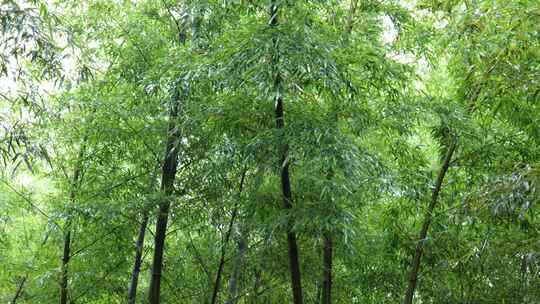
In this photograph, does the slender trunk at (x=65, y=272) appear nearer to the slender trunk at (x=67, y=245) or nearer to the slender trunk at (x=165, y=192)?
the slender trunk at (x=67, y=245)

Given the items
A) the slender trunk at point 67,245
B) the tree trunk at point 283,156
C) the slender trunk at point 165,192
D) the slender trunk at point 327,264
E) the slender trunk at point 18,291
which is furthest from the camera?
the slender trunk at point 18,291

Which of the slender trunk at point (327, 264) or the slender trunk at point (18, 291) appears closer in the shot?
the slender trunk at point (327, 264)

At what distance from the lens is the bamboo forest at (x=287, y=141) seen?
3.73 m

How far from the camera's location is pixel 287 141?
3.81 meters

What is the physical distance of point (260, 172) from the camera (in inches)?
161

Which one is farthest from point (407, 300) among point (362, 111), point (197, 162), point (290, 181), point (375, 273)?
point (197, 162)

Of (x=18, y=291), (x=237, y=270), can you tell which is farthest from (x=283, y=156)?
(x=18, y=291)

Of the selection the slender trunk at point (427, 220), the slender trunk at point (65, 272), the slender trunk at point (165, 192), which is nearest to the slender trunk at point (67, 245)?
the slender trunk at point (65, 272)

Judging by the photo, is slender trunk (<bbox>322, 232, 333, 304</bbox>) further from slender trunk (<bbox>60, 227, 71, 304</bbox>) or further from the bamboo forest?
slender trunk (<bbox>60, 227, 71, 304</bbox>)

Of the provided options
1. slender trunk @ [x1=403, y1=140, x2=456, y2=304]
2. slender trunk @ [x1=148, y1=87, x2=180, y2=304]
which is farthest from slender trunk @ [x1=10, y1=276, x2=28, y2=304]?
slender trunk @ [x1=403, y1=140, x2=456, y2=304]

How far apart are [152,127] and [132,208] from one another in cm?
70

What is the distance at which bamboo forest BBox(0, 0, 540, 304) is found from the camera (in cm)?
373

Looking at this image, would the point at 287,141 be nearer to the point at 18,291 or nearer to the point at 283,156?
the point at 283,156

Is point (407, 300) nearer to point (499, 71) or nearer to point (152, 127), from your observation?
point (499, 71)
